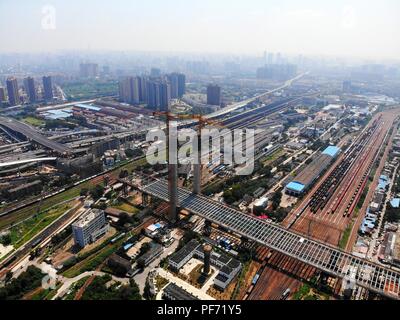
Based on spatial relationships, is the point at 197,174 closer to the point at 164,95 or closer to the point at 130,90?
the point at 164,95

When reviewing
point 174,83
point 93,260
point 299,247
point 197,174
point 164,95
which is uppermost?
point 174,83

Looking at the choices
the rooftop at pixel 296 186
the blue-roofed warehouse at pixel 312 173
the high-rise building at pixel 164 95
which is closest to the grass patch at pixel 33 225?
the rooftop at pixel 296 186

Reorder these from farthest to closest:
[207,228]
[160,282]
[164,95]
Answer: [164,95] → [207,228] → [160,282]

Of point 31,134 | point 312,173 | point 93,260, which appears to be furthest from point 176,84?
point 93,260

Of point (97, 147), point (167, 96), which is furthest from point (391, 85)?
point (97, 147)

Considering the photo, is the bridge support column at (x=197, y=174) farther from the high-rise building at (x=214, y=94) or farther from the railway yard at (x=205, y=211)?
the high-rise building at (x=214, y=94)

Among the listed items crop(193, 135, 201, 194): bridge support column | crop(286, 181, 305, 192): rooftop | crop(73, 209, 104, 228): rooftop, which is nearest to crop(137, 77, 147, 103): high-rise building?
Answer: crop(286, 181, 305, 192): rooftop
